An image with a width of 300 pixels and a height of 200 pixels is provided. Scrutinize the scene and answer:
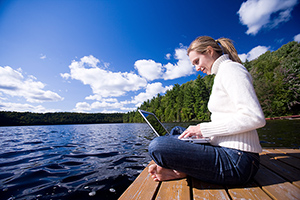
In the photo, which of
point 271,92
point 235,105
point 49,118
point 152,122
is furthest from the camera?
point 49,118

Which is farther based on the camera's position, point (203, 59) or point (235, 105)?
point (203, 59)

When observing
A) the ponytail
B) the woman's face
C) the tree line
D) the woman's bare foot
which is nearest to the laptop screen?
the woman's bare foot

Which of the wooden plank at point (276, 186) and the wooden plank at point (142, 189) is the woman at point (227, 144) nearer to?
the wooden plank at point (276, 186)

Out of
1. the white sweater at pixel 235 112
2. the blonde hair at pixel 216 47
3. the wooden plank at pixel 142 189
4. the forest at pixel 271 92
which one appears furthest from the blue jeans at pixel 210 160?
the forest at pixel 271 92

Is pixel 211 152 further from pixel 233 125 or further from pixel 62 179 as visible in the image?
pixel 62 179

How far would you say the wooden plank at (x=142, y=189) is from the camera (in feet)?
4.25

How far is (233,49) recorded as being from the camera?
173cm

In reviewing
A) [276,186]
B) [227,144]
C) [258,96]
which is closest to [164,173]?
[227,144]

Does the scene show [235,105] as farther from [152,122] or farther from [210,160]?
[152,122]

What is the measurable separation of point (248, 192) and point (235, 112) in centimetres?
79

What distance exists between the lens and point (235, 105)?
4.11ft

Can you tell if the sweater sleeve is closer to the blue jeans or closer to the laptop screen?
the blue jeans

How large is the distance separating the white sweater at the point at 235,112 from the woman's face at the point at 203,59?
0.20 metres

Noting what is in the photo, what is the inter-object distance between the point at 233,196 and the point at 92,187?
98.5 inches
